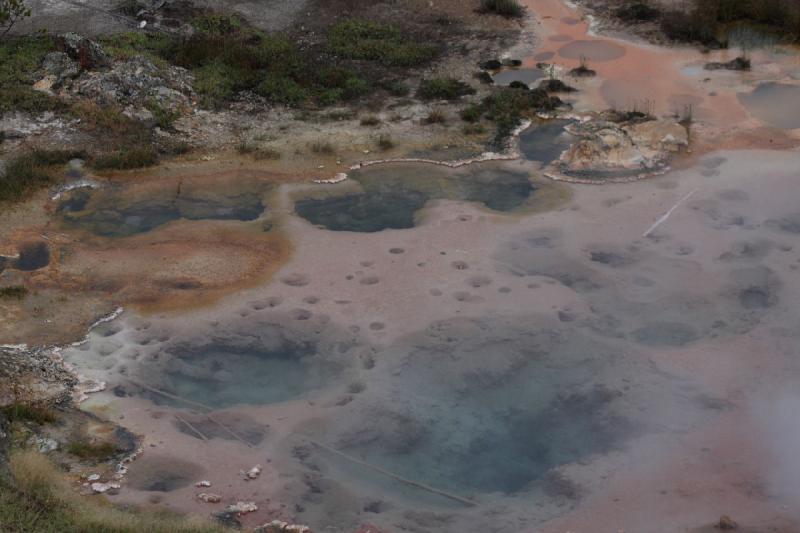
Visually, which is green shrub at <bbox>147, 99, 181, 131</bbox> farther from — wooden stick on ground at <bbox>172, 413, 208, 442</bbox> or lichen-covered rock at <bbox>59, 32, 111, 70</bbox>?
wooden stick on ground at <bbox>172, 413, 208, 442</bbox>

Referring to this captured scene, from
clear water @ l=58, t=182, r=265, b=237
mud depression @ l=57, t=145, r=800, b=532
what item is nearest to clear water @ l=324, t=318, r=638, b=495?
mud depression @ l=57, t=145, r=800, b=532

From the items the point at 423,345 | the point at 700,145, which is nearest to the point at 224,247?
the point at 423,345

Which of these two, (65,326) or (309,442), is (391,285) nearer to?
(309,442)

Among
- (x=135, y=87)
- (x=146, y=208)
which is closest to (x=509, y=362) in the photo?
(x=146, y=208)

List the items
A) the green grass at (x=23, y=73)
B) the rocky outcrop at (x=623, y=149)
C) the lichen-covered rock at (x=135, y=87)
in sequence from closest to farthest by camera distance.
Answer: the rocky outcrop at (x=623, y=149) → the green grass at (x=23, y=73) → the lichen-covered rock at (x=135, y=87)

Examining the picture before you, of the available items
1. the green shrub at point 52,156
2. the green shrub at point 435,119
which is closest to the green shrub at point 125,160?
the green shrub at point 52,156

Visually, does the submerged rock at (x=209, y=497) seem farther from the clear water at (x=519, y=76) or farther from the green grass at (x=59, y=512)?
the clear water at (x=519, y=76)
